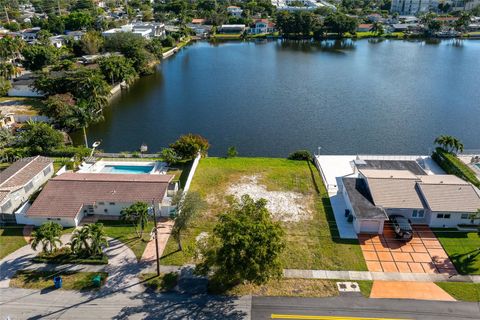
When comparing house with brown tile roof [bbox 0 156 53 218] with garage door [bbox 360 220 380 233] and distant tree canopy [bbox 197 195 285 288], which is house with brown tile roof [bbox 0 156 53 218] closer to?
distant tree canopy [bbox 197 195 285 288]

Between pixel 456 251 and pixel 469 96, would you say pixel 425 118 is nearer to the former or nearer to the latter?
pixel 469 96

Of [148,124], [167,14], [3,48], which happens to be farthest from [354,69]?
[167,14]

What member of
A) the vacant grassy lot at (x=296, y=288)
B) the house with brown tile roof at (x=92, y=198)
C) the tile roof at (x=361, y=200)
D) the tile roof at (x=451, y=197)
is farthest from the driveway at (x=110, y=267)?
the tile roof at (x=451, y=197)

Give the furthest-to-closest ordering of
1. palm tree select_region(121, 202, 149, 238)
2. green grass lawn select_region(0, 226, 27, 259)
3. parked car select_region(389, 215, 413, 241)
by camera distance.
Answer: parked car select_region(389, 215, 413, 241) → palm tree select_region(121, 202, 149, 238) → green grass lawn select_region(0, 226, 27, 259)

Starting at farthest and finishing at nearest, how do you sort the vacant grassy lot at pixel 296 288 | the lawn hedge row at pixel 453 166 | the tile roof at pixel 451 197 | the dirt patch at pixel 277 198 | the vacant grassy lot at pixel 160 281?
the lawn hedge row at pixel 453 166, the dirt patch at pixel 277 198, the tile roof at pixel 451 197, the vacant grassy lot at pixel 160 281, the vacant grassy lot at pixel 296 288

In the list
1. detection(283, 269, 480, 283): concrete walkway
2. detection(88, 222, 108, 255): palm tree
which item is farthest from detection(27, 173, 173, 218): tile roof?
detection(283, 269, 480, 283): concrete walkway

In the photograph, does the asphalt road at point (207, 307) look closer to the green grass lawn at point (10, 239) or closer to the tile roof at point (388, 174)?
the green grass lawn at point (10, 239)
